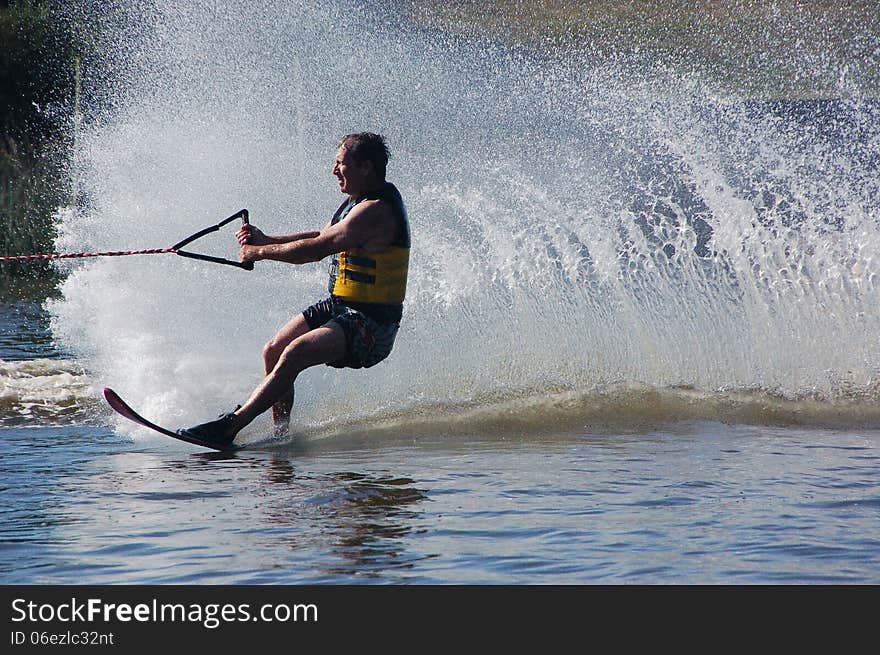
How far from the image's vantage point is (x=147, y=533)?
16.1 feet

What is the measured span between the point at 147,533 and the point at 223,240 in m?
4.68

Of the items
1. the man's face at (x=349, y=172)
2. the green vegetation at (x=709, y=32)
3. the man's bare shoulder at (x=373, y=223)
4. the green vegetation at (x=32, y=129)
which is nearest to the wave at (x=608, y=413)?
the man's bare shoulder at (x=373, y=223)

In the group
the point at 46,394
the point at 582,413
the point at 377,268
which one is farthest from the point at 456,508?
the point at 46,394

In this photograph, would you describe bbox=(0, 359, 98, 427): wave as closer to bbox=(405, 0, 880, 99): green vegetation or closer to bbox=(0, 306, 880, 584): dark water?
bbox=(0, 306, 880, 584): dark water

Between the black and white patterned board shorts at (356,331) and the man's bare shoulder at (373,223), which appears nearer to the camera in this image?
the man's bare shoulder at (373,223)

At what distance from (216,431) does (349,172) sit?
4.72 feet

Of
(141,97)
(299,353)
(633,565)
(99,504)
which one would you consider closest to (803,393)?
(299,353)

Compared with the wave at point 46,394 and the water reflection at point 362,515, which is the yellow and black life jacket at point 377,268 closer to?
the water reflection at point 362,515

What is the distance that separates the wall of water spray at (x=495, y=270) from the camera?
776 centimetres

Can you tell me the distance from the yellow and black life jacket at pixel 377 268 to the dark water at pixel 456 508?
0.80 meters

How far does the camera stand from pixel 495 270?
8.18 metres

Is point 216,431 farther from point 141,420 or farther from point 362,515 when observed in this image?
point 362,515
